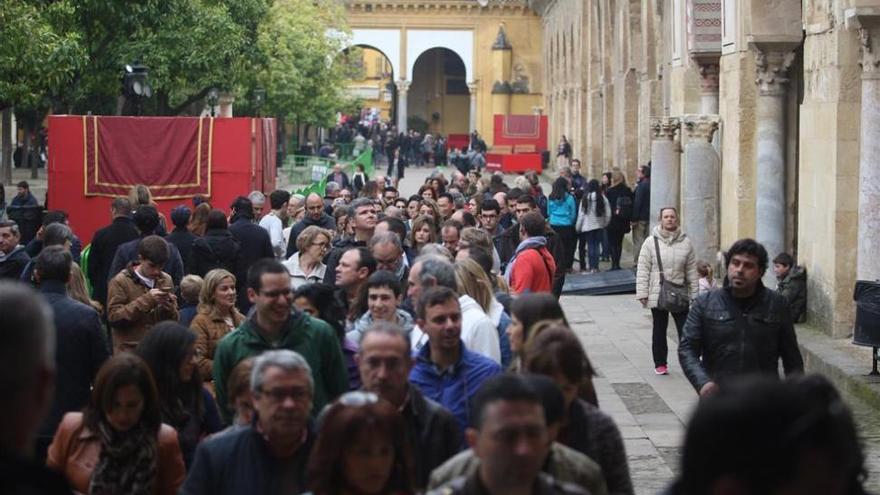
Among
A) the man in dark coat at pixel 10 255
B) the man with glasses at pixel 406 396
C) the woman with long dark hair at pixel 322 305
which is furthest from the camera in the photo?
the man in dark coat at pixel 10 255

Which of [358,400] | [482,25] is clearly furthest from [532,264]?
[482,25]

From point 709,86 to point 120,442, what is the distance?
1646cm

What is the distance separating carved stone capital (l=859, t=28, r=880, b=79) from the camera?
1376 centimetres

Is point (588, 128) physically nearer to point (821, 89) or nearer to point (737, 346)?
point (821, 89)

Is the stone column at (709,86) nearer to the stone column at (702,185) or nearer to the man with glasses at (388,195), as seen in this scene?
the stone column at (702,185)

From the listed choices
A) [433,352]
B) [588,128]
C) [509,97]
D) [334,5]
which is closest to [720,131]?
[433,352]

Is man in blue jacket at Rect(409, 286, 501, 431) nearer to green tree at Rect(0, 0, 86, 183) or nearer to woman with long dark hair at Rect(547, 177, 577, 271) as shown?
green tree at Rect(0, 0, 86, 183)

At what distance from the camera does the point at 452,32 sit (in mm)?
69062

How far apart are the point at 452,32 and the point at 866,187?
5561 cm

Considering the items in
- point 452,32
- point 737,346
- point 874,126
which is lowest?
point 737,346

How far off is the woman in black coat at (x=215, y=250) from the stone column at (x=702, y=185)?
742cm

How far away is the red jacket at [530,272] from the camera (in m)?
11.9

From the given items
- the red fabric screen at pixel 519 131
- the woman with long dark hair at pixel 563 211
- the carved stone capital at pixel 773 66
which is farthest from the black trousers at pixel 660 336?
the red fabric screen at pixel 519 131

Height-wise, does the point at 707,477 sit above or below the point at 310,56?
below
